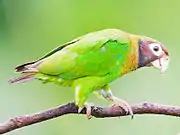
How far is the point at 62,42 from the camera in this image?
189 centimetres

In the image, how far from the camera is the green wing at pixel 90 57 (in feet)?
4.19

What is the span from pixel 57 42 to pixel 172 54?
1.27 feet

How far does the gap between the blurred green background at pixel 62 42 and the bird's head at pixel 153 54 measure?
0.48 metres

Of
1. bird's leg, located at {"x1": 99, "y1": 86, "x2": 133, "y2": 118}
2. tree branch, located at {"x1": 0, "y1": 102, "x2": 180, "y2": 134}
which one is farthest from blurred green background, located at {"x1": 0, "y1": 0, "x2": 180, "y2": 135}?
tree branch, located at {"x1": 0, "y1": 102, "x2": 180, "y2": 134}

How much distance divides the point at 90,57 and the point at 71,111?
0.14 metres

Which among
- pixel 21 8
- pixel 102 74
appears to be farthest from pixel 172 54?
pixel 102 74

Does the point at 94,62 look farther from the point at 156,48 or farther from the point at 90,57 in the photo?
the point at 156,48

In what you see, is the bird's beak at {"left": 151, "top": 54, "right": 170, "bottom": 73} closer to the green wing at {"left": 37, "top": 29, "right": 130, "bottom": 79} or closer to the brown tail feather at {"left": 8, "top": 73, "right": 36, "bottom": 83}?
the green wing at {"left": 37, "top": 29, "right": 130, "bottom": 79}

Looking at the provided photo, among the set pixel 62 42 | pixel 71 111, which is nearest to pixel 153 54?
pixel 71 111

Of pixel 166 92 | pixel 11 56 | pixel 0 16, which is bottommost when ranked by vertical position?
pixel 166 92

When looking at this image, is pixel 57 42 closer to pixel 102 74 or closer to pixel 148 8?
pixel 148 8

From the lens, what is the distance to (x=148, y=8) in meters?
1.98

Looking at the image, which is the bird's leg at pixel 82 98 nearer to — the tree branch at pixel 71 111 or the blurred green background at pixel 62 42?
the tree branch at pixel 71 111

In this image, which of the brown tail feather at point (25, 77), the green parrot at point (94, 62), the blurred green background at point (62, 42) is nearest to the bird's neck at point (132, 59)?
the green parrot at point (94, 62)
